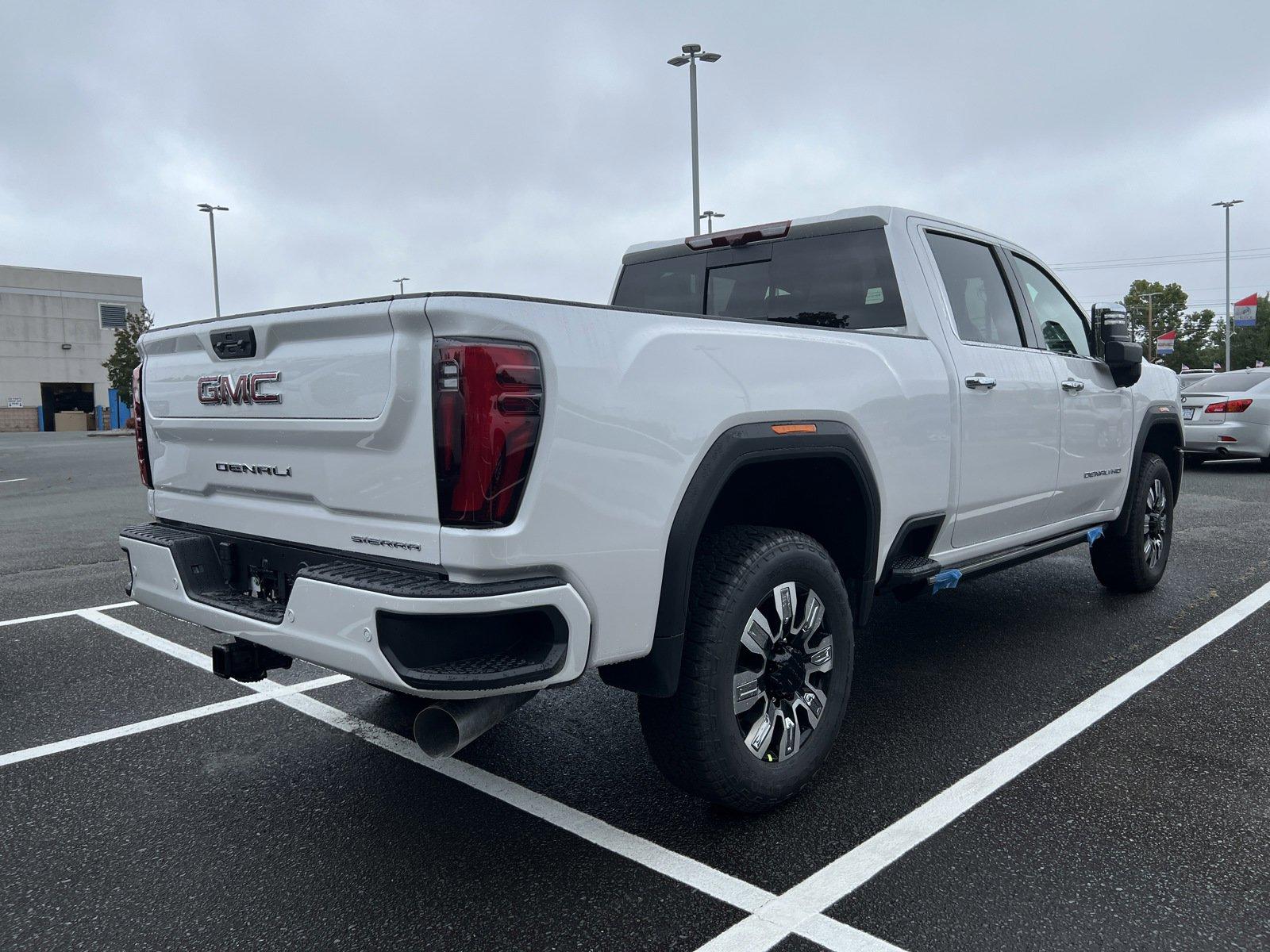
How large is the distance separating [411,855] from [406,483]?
3.86ft

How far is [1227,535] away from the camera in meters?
8.23

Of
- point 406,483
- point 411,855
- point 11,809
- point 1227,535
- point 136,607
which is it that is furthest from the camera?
point 1227,535

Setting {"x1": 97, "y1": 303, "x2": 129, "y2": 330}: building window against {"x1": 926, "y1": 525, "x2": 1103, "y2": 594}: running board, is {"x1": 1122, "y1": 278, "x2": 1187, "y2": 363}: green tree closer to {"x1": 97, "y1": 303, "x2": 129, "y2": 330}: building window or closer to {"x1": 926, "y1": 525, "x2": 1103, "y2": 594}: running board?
{"x1": 97, "y1": 303, "x2": 129, "y2": 330}: building window

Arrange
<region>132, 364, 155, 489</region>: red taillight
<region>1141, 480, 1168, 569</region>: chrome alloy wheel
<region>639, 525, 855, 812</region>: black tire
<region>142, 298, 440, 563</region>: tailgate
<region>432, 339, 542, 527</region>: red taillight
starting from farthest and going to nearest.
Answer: <region>1141, 480, 1168, 569</region>: chrome alloy wheel → <region>132, 364, 155, 489</region>: red taillight → <region>639, 525, 855, 812</region>: black tire → <region>142, 298, 440, 563</region>: tailgate → <region>432, 339, 542, 527</region>: red taillight

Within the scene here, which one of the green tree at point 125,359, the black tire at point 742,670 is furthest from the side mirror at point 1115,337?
the green tree at point 125,359

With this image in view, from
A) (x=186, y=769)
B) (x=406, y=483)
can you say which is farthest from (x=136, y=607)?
(x=406, y=483)

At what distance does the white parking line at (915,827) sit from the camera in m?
2.49

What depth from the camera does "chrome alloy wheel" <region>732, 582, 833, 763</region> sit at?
3008mm

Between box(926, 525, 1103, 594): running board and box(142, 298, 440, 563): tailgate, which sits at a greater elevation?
box(142, 298, 440, 563): tailgate

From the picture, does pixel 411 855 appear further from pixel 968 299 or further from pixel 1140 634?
pixel 1140 634

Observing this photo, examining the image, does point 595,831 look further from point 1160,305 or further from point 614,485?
point 1160,305

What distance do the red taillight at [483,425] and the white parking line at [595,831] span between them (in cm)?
116

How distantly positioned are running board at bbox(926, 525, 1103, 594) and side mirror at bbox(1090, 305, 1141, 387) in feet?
2.89

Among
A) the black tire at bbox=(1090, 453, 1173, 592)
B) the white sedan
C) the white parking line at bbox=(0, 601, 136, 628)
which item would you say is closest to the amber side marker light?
the black tire at bbox=(1090, 453, 1173, 592)
